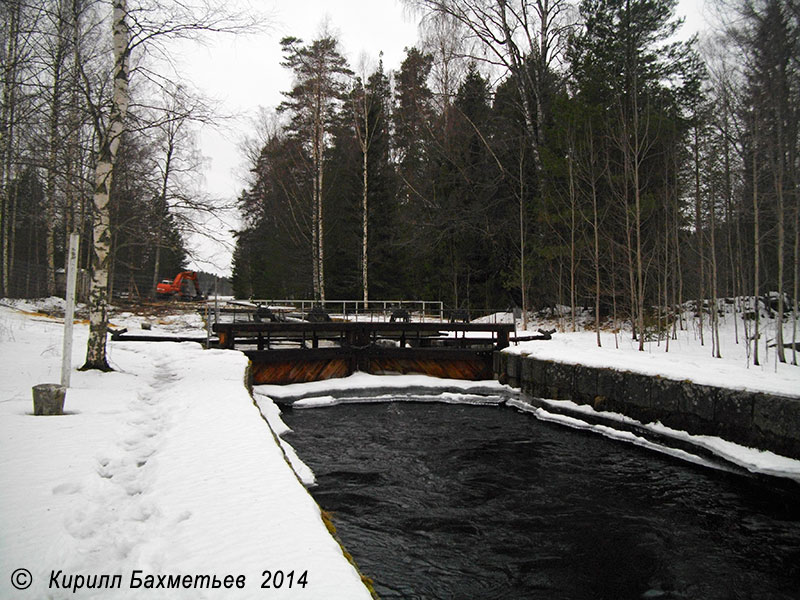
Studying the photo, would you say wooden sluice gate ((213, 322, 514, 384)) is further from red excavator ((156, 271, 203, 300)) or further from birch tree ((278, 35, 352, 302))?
red excavator ((156, 271, 203, 300))

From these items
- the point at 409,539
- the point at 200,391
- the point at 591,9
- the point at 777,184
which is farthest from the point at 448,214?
the point at 409,539

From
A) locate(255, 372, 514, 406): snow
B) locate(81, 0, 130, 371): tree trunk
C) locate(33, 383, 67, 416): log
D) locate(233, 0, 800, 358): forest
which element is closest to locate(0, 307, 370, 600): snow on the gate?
locate(33, 383, 67, 416): log

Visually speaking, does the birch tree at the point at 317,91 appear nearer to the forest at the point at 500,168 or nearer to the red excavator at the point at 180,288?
the forest at the point at 500,168

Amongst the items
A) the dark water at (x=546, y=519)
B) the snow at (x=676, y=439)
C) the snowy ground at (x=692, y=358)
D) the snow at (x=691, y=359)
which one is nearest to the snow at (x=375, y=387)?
the snow at (x=691, y=359)

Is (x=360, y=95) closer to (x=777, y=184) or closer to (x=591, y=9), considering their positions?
(x=591, y=9)

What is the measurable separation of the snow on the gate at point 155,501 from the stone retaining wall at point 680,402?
255 inches

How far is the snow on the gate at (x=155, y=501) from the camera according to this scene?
2654 mm

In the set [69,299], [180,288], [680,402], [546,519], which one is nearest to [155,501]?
[69,299]

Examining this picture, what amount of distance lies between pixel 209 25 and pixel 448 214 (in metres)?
15.4

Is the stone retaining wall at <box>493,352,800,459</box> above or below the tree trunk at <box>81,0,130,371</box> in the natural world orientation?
below

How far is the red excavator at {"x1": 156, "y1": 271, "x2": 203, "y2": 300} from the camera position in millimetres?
29587

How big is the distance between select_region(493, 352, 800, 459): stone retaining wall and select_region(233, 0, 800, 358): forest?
358 centimetres

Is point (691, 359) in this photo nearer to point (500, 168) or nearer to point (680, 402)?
point (680, 402)

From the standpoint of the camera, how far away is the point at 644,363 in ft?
32.0
